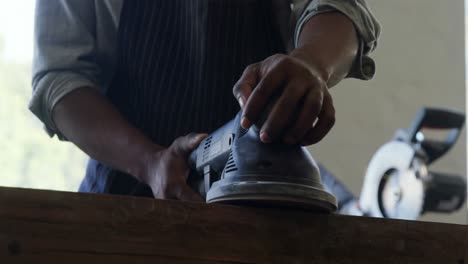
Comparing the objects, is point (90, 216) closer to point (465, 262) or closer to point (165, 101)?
point (465, 262)

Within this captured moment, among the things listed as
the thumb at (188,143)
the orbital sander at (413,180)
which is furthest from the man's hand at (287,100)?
the orbital sander at (413,180)

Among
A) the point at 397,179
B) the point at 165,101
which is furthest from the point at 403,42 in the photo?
the point at 165,101

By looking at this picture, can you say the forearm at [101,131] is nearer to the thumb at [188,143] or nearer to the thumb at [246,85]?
the thumb at [188,143]

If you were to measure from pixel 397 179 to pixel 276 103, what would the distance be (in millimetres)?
1172

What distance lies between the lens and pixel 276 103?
0.51 meters

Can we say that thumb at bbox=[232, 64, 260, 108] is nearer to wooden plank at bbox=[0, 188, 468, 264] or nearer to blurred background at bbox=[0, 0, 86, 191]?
wooden plank at bbox=[0, 188, 468, 264]

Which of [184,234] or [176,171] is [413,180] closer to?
[176,171]

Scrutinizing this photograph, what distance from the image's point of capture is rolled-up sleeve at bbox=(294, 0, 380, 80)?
28.5 inches

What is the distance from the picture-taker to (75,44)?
91cm

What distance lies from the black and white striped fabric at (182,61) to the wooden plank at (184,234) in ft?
1.23

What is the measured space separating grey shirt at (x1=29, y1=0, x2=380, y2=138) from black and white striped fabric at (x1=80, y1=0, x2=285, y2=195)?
31 millimetres

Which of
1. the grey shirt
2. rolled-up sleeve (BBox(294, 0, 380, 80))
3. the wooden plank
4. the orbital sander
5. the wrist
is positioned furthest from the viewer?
the orbital sander

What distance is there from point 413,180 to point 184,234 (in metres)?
1.19

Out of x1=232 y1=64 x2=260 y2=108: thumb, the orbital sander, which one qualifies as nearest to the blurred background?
the orbital sander
